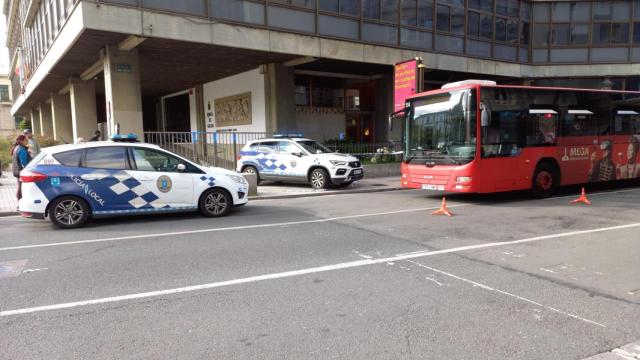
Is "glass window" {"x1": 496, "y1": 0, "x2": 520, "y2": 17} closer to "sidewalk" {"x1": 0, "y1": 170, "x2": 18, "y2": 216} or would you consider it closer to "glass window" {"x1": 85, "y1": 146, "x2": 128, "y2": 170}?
"glass window" {"x1": 85, "y1": 146, "x2": 128, "y2": 170}

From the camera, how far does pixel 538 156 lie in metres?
12.1

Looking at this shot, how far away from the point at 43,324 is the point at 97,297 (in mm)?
712

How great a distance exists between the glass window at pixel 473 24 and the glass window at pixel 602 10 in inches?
338

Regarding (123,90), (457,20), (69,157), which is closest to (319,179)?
(69,157)

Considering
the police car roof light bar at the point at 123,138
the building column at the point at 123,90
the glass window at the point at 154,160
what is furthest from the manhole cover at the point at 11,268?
the building column at the point at 123,90

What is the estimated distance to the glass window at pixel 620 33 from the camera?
2675 centimetres

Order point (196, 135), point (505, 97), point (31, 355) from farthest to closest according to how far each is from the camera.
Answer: point (196, 135) → point (505, 97) → point (31, 355)

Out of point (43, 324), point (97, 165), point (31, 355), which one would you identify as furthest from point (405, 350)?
point (97, 165)

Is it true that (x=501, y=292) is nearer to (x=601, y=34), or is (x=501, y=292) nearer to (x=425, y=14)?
(x=425, y=14)

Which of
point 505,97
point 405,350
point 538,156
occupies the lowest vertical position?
point 405,350

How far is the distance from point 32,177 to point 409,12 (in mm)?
18321

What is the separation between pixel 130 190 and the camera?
29.0 feet

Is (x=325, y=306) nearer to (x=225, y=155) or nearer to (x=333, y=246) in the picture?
(x=333, y=246)

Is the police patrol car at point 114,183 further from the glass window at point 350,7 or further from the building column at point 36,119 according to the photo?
the building column at point 36,119
